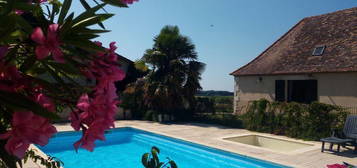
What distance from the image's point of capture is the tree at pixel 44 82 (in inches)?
27.1

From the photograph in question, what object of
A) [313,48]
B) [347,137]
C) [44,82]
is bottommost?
[347,137]

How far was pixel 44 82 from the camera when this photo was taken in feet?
2.90

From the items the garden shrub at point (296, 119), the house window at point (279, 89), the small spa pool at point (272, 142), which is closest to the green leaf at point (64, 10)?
the small spa pool at point (272, 142)

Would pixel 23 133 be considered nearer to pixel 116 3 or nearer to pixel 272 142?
pixel 116 3

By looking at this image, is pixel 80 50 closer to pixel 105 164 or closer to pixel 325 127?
pixel 105 164

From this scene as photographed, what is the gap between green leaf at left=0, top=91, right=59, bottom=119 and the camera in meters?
0.71

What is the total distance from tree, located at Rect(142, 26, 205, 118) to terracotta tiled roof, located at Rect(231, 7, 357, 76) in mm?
3617

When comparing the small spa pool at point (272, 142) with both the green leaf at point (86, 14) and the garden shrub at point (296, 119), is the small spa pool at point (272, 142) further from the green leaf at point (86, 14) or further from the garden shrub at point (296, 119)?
the green leaf at point (86, 14)

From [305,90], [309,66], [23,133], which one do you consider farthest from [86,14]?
[305,90]

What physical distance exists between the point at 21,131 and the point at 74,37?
32 cm

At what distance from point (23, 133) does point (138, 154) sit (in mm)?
11999

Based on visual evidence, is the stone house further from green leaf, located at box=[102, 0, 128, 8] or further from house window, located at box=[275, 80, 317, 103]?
green leaf, located at box=[102, 0, 128, 8]

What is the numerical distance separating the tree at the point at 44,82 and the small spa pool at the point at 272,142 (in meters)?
11.5

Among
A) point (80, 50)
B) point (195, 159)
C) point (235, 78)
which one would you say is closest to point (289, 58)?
point (235, 78)
